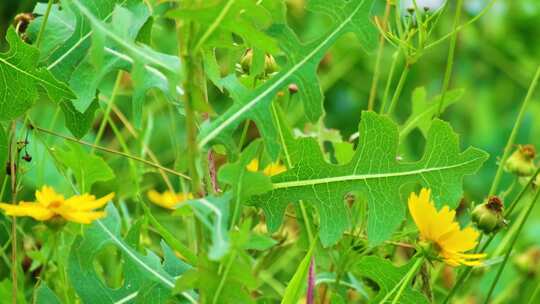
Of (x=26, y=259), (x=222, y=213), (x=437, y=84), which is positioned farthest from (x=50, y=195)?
(x=437, y=84)

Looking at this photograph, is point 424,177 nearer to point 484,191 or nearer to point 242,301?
point 242,301

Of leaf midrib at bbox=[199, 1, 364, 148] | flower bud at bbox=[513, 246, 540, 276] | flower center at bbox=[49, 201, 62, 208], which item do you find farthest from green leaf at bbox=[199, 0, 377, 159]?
flower bud at bbox=[513, 246, 540, 276]

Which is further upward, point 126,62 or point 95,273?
point 126,62

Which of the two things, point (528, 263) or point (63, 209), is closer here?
point (63, 209)

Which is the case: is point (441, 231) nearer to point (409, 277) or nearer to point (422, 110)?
point (409, 277)

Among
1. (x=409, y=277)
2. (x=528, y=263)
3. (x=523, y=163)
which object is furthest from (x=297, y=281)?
(x=528, y=263)

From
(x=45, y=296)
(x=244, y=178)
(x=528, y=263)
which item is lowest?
(x=528, y=263)

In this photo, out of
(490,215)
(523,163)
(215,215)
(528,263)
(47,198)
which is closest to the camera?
(215,215)
